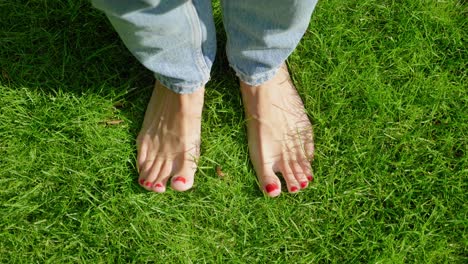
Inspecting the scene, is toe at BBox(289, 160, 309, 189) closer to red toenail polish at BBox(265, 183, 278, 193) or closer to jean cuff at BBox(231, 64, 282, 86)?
red toenail polish at BBox(265, 183, 278, 193)

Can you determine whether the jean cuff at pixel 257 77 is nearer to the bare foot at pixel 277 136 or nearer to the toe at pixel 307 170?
the bare foot at pixel 277 136

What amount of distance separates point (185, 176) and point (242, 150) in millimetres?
214

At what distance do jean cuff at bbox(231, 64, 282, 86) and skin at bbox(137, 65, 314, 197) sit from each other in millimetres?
58

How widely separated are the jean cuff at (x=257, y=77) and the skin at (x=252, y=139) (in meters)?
0.06

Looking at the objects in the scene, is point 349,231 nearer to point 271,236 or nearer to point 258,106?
point 271,236

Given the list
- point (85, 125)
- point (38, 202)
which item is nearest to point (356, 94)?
point (85, 125)

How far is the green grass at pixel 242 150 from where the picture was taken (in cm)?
169

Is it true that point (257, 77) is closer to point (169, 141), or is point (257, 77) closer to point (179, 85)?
point (179, 85)

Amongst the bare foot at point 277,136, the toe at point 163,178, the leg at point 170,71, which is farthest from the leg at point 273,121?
the toe at point 163,178

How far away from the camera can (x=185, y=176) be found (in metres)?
1.71

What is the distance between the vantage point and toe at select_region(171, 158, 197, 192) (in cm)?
171

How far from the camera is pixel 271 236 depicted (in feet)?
5.59

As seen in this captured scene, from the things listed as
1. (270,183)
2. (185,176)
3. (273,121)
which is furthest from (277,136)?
(185,176)

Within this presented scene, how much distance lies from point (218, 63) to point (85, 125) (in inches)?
19.9
